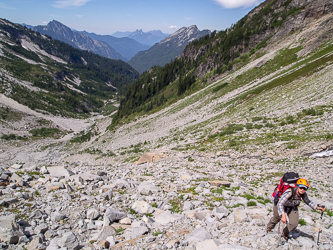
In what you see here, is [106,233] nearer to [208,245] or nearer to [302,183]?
[208,245]

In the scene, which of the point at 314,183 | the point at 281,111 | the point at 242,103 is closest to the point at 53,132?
the point at 242,103

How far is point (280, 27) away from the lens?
2501 inches

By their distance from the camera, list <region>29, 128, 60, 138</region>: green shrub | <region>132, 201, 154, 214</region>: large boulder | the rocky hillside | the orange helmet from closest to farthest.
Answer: the orange helmet < the rocky hillside < <region>132, 201, 154, 214</region>: large boulder < <region>29, 128, 60, 138</region>: green shrub

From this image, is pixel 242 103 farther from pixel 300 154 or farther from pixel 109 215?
pixel 109 215

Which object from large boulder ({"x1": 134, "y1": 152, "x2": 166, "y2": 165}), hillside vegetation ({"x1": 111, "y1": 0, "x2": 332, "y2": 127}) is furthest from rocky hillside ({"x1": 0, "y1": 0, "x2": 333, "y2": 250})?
hillside vegetation ({"x1": 111, "y1": 0, "x2": 332, "y2": 127})

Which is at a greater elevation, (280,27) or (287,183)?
(280,27)

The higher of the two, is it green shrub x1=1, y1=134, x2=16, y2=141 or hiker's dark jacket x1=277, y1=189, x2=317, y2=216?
green shrub x1=1, y1=134, x2=16, y2=141

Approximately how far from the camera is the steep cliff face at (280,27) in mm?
45844

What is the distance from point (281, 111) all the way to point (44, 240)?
24190 mm

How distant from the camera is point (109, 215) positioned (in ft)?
27.5

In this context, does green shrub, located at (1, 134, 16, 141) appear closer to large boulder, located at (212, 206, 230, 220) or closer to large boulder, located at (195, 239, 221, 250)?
large boulder, located at (212, 206, 230, 220)

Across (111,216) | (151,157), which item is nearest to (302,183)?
(111,216)

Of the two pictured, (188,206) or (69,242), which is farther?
(188,206)

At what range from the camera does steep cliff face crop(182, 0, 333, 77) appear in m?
45.8
